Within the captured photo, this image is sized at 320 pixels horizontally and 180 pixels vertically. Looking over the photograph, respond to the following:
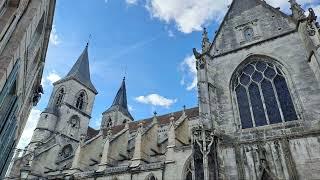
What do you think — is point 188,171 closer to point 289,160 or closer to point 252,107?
point 252,107

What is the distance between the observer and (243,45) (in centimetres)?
1244

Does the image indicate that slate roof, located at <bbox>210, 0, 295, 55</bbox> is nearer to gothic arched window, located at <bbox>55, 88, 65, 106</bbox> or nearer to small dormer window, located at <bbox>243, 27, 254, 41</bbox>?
small dormer window, located at <bbox>243, 27, 254, 41</bbox>

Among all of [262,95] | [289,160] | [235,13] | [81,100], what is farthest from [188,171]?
[81,100]

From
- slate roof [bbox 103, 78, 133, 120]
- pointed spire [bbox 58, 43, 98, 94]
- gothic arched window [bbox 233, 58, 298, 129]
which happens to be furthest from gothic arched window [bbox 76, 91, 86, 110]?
gothic arched window [bbox 233, 58, 298, 129]

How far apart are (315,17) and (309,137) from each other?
5406 millimetres

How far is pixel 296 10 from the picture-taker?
11.7 metres

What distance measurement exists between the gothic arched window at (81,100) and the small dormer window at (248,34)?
85.3ft

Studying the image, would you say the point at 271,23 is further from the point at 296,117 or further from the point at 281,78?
the point at 296,117

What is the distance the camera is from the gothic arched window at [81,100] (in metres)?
33.5

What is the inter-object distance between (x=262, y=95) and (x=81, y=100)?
91.2ft

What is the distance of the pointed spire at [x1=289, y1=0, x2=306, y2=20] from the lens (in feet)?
36.9

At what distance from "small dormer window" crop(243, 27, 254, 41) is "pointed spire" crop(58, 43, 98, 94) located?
26.2 meters

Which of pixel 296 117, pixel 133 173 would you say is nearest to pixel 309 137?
pixel 296 117

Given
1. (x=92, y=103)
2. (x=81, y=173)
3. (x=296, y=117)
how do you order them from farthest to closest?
(x=92, y=103), (x=81, y=173), (x=296, y=117)
